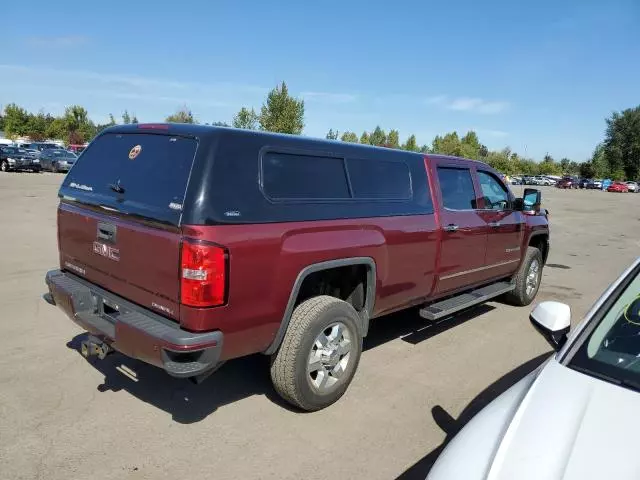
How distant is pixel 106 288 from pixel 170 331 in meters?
0.93

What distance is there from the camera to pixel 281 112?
139ft

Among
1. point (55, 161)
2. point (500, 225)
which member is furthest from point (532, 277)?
point (55, 161)

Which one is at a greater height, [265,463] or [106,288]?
[106,288]

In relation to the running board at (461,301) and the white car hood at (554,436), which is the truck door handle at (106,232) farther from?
the running board at (461,301)

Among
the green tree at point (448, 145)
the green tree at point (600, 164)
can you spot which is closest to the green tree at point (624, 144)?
the green tree at point (600, 164)

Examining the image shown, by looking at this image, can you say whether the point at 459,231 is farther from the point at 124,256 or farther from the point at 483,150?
the point at 483,150

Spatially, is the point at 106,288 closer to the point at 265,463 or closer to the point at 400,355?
the point at 265,463

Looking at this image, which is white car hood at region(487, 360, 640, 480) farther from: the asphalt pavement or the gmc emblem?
the gmc emblem

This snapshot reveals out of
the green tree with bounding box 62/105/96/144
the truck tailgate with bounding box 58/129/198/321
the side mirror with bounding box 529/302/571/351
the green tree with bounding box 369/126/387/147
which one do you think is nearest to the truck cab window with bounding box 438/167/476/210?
the side mirror with bounding box 529/302/571/351

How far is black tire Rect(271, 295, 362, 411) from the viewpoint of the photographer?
3.43 m

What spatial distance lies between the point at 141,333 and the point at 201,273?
550 mm

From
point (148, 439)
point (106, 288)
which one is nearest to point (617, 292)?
point (148, 439)

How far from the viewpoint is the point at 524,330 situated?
5.79 metres

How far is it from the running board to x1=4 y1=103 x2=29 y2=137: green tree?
83.8 m
